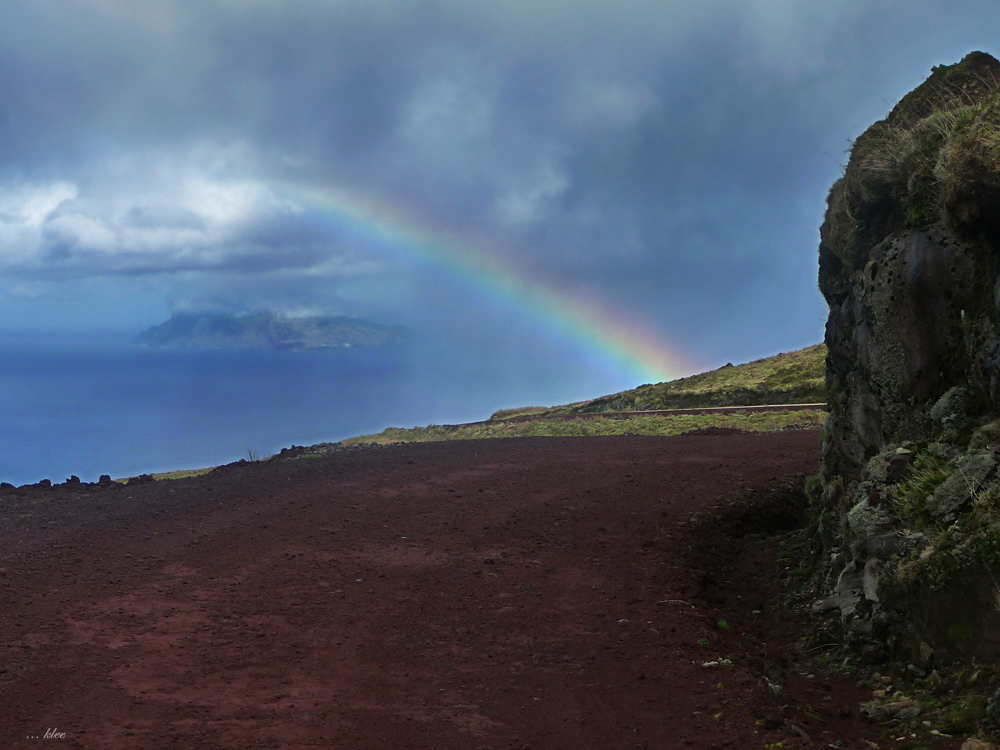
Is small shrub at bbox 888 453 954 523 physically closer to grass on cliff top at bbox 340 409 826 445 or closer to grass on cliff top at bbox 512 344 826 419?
grass on cliff top at bbox 340 409 826 445

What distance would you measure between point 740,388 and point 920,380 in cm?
2931

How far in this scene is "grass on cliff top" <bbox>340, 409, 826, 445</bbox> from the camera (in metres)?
26.4

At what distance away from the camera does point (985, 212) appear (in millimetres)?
8258

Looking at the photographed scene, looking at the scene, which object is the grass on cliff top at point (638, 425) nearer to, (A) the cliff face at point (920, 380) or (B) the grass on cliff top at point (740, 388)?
(B) the grass on cliff top at point (740, 388)

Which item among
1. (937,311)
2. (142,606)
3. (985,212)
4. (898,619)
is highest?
(985,212)

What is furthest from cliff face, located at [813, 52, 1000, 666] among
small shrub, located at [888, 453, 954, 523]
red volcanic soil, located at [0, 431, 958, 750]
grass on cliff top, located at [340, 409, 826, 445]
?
grass on cliff top, located at [340, 409, 826, 445]

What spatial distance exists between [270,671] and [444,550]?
4.50 metres

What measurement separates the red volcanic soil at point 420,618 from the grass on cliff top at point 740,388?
18453 mm

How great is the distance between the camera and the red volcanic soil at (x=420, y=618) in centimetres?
693

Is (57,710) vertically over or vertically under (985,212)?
under

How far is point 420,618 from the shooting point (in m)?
9.57

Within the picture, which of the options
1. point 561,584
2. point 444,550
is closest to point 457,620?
point 561,584

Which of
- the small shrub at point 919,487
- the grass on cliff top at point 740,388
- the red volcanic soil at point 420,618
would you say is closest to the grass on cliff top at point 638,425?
the grass on cliff top at point 740,388

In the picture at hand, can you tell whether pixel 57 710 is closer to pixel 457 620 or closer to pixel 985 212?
pixel 457 620
